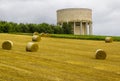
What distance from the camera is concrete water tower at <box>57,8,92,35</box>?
14712cm

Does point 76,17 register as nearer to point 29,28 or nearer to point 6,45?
point 29,28

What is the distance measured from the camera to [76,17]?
146625mm

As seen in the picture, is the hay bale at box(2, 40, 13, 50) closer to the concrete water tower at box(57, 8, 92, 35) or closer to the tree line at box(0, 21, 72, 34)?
the tree line at box(0, 21, 72, 34)

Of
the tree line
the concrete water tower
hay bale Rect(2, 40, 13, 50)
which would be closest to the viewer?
hay bale Rect(2, 40, 13, 50)

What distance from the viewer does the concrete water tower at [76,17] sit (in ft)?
483

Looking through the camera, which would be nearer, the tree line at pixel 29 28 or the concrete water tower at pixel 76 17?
the tree line at pixel 29 28

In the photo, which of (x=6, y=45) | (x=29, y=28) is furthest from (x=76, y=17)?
(x=6, y=45)

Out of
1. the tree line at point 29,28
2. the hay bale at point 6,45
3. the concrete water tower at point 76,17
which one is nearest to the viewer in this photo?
the hay bale at point 6,45

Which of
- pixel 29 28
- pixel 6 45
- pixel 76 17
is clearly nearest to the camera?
pixel 6 45

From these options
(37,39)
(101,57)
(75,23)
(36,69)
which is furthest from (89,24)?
(36,69)

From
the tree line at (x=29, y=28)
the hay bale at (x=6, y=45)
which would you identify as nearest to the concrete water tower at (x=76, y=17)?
the tree line at (x=29, y=28)

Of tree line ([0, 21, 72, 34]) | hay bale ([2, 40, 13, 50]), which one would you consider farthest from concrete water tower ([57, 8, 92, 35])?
hay bale ([2, 40, 13, 50])

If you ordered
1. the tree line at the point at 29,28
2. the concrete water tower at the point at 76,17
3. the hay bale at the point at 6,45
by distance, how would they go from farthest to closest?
1. the concrete water tower at the point at 76,17
2. the tree line at the point at 29,28
3. the hay bale at the point at 6,45

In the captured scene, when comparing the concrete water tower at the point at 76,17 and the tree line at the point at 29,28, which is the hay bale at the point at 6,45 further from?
the concrete water tower at the point at 76,17
